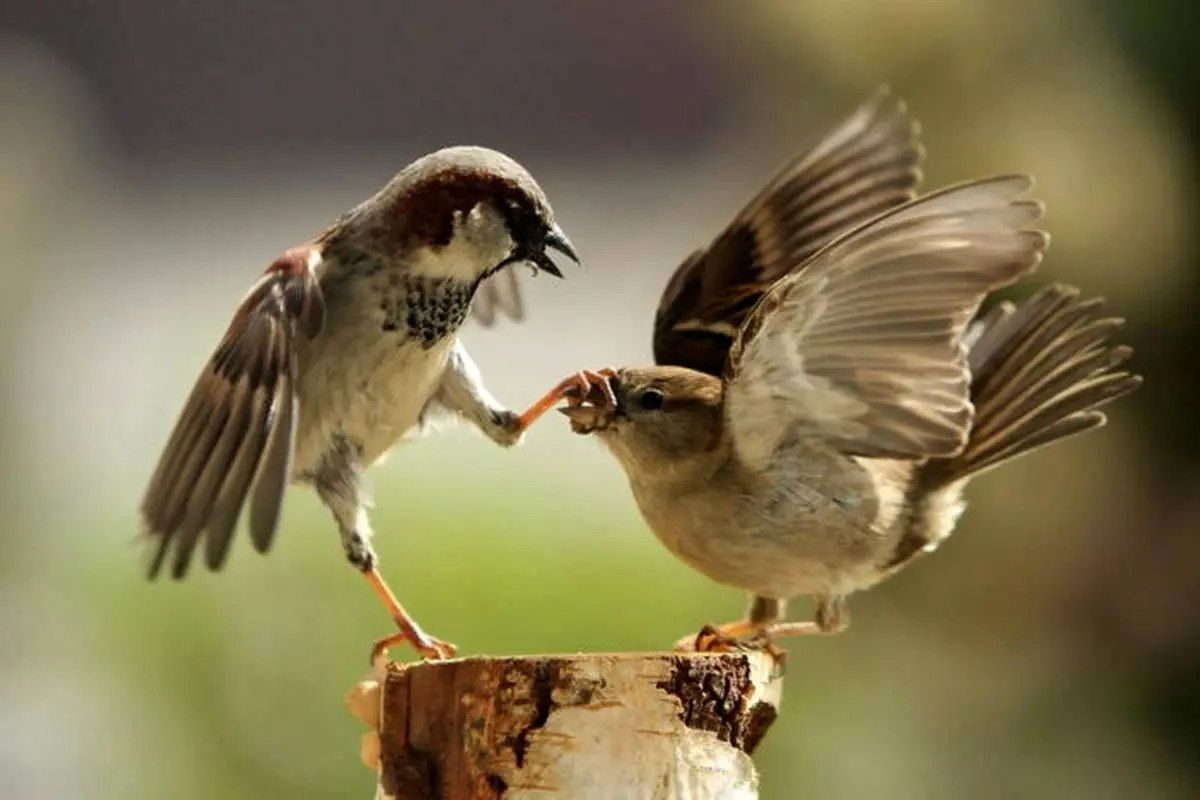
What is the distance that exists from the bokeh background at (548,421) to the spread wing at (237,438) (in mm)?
870

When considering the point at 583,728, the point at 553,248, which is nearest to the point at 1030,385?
the point at 553,248

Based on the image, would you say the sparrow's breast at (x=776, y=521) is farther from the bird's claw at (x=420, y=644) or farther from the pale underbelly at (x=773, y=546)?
the bird's claw at (x=420, y=644)

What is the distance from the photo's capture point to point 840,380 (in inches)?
51.3

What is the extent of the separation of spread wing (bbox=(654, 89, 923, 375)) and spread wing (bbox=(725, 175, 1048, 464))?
0.60ft

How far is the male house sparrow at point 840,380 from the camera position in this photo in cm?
122

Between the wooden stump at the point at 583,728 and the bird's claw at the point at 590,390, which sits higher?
the bird's claw at the point at 590,390

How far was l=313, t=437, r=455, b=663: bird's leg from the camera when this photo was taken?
1.31 metres

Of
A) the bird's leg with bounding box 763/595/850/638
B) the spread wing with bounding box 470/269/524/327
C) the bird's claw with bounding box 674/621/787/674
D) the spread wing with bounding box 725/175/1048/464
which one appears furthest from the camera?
the spread wing with bounding box 470/269/524/327

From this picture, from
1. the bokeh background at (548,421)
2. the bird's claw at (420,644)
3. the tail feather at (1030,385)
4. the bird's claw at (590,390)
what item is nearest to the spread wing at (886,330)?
the bird's claw at (590,390)

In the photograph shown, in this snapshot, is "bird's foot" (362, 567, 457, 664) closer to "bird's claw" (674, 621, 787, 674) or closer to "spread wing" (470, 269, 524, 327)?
"bird's claw" (674, 621, 787, 674)

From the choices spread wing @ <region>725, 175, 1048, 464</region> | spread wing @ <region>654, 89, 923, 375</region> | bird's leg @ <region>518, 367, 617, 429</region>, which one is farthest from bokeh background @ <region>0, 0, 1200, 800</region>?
spread wing @ <region>725, 175, 1048, 464</region>

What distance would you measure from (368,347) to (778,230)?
0.48 metres

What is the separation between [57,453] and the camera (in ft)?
7.34

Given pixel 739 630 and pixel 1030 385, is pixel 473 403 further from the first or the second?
pixel 1030 385
